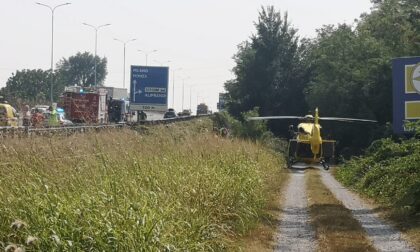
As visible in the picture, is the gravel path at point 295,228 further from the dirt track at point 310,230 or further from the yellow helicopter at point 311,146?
the yellow helicopter at point 311,146

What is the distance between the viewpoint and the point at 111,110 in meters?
54.0

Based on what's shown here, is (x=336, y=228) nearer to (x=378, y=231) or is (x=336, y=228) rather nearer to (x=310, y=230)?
(x=310, y=230)

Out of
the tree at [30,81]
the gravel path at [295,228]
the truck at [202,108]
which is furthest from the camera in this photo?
the truck at [202,108]

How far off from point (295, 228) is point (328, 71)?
4950 centimetres

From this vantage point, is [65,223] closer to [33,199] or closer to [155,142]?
[33,199]

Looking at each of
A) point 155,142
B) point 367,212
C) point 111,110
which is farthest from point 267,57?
point 155,142

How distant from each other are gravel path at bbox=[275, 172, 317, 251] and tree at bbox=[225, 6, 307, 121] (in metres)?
45.7

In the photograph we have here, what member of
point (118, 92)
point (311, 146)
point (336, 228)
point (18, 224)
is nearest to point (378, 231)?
point (336, 228)

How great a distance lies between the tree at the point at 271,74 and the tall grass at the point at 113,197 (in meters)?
54.3

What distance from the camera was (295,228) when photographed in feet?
48.9

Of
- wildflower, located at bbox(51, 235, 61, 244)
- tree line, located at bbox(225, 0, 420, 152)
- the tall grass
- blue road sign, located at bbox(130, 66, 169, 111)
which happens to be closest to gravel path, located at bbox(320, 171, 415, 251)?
the tall grass

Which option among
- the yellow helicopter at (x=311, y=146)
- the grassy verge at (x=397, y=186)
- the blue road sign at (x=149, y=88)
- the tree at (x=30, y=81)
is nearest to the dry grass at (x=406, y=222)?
the grassy verge at (x=397, y=186)

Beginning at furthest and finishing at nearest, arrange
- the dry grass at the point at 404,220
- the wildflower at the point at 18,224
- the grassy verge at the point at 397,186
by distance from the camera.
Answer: the grassy verge at the point at 397,186, the dry grass at the point at 404,220, the wildflower at the point at 18,224

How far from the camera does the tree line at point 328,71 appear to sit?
56.7 metres
